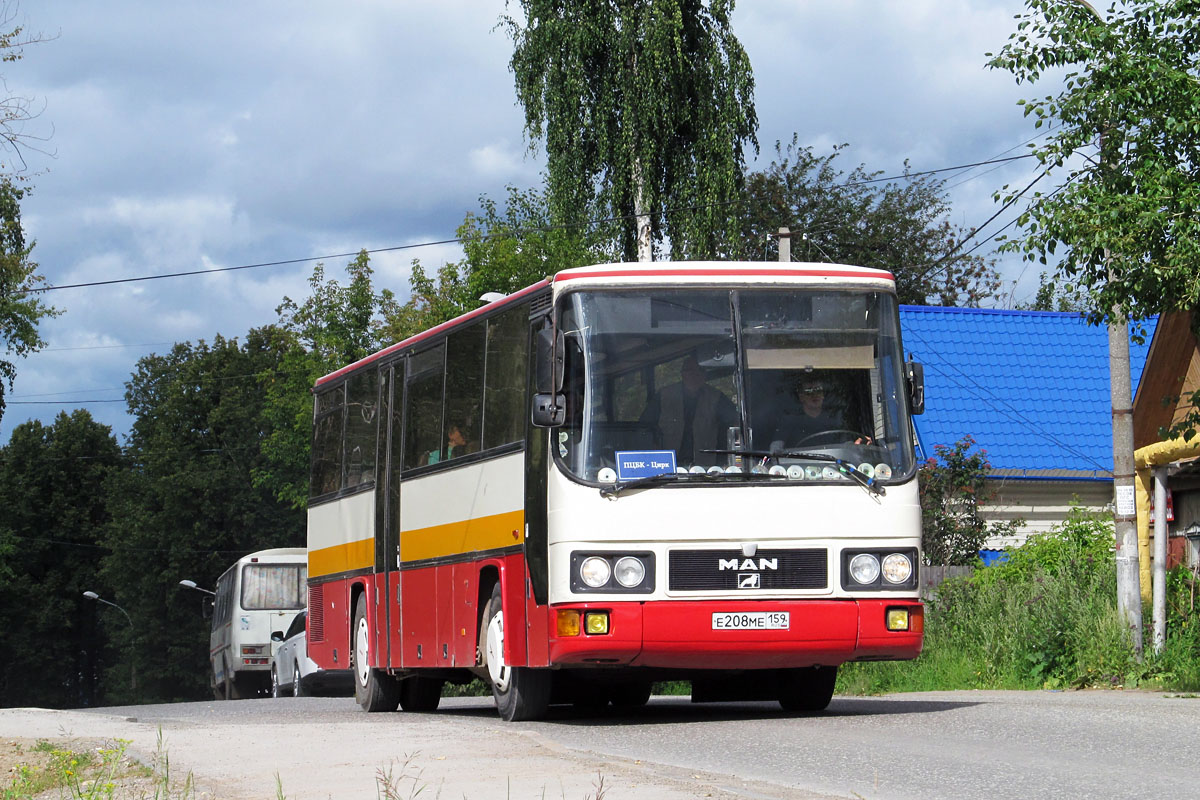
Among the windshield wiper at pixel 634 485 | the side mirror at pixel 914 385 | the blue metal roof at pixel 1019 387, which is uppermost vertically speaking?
the blue metal roof at pixel 1019 387

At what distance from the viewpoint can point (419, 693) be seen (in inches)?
675

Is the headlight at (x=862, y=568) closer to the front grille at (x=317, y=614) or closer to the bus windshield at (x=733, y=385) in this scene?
the bus windshield at (x=733, y=385)

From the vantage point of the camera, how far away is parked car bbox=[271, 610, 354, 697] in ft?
98.3

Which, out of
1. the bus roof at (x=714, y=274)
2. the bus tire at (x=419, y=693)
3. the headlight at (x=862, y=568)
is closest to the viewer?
the headlight at (x=862, y=568)

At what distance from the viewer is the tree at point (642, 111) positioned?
3466cm

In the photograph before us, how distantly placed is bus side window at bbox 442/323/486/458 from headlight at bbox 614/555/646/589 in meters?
2.50

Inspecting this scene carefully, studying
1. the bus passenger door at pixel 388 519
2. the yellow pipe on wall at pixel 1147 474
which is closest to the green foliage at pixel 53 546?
the yellow pipe on wall at pixel 1147 474

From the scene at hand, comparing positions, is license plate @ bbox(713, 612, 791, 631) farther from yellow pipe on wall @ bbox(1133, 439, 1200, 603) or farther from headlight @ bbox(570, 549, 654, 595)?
yellow pipe on wall @ bbox(1133, 439, 1200, 603)

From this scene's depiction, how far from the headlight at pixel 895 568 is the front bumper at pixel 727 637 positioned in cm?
15

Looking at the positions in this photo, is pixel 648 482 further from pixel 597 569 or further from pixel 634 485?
pixel 597 569

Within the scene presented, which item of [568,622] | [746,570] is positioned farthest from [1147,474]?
[568,622]

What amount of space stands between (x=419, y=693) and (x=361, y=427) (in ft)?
8.72

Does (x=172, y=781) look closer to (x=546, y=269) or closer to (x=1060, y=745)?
(x=1060, y=745)

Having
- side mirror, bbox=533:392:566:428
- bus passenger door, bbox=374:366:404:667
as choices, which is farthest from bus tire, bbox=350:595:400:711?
side mirror, bbox=533:392:566:428
